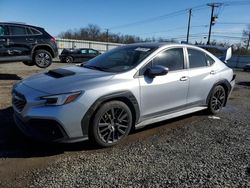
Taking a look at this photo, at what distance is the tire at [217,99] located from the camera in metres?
6.11

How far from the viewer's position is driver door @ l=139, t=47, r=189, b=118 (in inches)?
182

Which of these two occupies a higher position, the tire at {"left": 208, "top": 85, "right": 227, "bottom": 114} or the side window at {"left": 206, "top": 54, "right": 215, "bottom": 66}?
the side window at {"left": 206, "top": 54, "right": 215, "bottom": 66}

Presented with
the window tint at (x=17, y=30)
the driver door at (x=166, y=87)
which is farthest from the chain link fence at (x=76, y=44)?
the driver door at (x=166, y=87)

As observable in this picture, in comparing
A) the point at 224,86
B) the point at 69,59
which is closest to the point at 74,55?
the point at 69,59

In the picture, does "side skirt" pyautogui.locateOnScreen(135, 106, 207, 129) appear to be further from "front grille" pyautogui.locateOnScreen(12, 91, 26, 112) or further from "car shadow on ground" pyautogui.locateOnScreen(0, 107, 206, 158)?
"front grille" pyautogui.locateOnScreen(12, 91, 26, 112)

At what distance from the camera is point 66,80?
13.7 feet

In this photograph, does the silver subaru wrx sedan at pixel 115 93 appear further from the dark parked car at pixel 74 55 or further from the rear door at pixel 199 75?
the dark parked car at pixel 74 55

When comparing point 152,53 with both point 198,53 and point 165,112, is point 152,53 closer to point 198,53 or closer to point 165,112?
point 165,112

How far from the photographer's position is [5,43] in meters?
10.3

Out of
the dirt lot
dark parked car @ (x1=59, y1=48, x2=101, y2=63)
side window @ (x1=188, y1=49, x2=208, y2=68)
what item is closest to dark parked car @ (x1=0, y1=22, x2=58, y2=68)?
the dirt lot

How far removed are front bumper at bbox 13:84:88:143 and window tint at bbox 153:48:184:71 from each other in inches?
69.1

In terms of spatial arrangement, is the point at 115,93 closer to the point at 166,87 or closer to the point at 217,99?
the point at 166,87

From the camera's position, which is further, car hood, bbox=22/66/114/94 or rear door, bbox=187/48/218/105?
rear door, bbox=187/48/218/105

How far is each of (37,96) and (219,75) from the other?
3.91m
